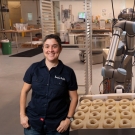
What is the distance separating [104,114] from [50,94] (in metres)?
0.49

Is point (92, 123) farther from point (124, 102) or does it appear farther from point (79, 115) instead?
point (124, 102)

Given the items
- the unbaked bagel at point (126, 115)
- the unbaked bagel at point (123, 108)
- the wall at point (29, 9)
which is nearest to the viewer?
the unbaked bagel at point (126, 115)

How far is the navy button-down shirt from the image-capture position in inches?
51.4

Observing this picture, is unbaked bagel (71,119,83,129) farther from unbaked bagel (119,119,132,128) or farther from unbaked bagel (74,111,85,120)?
unbaked bagel (119,119,132,128)

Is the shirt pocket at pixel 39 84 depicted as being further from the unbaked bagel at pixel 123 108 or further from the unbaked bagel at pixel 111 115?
the unbaked bagel at pixel 123 108

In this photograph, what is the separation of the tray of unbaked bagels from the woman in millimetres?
108

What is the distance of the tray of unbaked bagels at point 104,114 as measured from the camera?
133 cm

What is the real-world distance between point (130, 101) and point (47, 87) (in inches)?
29.6

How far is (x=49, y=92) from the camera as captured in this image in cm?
130

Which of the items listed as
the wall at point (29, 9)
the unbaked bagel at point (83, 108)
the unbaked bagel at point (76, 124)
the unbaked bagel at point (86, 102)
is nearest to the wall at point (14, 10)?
the wall at point (29, 9)

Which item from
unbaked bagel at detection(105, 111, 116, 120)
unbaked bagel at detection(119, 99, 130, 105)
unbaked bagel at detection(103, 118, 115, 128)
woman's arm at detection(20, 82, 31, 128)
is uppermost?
woman's arm at detection(20, 82, 31, 128)

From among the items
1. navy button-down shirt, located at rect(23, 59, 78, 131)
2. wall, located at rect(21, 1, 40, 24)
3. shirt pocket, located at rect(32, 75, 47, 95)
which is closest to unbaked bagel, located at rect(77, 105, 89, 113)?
navy button-down shirt, located at rect(23, 59, 78, 131)

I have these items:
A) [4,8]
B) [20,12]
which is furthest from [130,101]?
[20,12]

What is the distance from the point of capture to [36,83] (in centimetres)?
132
